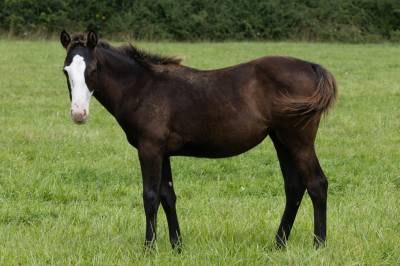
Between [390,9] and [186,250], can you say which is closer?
[186,250]

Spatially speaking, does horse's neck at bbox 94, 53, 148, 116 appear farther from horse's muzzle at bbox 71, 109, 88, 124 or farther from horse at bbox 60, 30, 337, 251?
horse's muzzle at bbox 71, 109, 88, 124

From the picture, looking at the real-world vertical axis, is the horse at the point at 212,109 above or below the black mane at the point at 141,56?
below

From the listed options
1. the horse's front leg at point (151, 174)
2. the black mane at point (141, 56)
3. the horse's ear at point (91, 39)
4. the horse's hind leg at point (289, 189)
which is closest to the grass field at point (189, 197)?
the horse's hind leg at point (289, 189)

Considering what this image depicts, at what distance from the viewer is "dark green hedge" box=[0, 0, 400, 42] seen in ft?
115

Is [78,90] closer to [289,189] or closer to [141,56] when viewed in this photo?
[141,56]

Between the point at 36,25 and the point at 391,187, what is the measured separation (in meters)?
30.0

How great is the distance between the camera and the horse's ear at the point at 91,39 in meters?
5.07

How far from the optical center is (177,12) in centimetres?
3666

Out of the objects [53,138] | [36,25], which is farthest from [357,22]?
[53,138]

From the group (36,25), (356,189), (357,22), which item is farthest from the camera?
(357,22)

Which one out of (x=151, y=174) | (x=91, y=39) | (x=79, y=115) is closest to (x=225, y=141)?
(x=151, y=174)

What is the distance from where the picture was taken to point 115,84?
538 centimetres

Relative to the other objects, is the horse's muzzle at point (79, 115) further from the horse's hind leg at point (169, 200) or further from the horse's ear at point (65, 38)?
the horse's hind leg at point (169, 200)

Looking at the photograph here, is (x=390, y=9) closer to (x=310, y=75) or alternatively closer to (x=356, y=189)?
(x=356, y=189)
